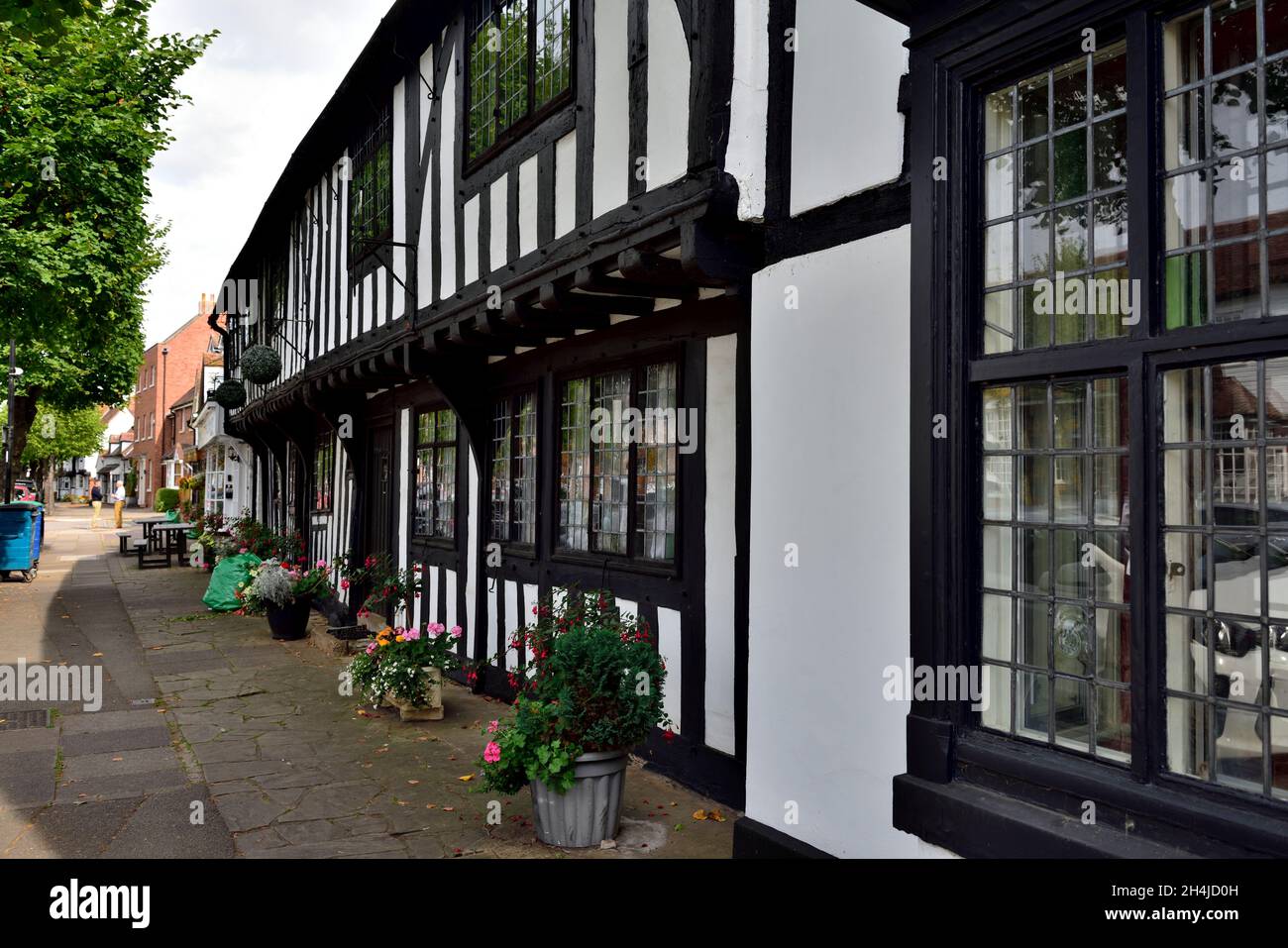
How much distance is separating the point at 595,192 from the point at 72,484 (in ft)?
288

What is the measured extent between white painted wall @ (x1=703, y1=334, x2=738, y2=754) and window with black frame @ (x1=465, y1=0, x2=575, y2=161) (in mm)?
2369

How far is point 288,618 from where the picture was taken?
11844mm

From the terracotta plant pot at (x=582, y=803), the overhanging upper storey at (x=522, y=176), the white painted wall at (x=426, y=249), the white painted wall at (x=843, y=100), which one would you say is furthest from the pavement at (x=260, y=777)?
the white painted wall at (x=426, y=249)

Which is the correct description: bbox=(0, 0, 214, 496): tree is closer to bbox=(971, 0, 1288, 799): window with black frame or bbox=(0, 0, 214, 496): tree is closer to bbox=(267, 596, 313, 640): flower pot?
bbox=(267, 596, 313, 640): flower pot

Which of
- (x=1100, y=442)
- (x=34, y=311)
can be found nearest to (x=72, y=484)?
(x=34, y=311)

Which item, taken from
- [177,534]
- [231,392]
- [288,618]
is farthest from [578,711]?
[177,534]

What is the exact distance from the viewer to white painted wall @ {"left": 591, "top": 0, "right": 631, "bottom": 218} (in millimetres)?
5797

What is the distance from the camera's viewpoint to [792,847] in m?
4.11

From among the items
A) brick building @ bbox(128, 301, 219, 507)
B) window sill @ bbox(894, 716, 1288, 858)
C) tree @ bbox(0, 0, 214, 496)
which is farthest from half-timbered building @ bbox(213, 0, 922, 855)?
brick building @ bbox(128, 301, 219, 507)

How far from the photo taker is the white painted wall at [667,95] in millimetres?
5219

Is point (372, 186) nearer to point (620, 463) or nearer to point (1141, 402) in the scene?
point (620, 463)

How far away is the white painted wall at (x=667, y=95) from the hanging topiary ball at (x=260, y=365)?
413 inches

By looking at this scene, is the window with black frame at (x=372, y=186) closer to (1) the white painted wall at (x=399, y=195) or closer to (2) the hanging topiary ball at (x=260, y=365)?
(1) the white painted wall at (x=399, y=195)

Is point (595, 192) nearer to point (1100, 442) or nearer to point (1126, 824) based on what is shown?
point (1100, 442)
